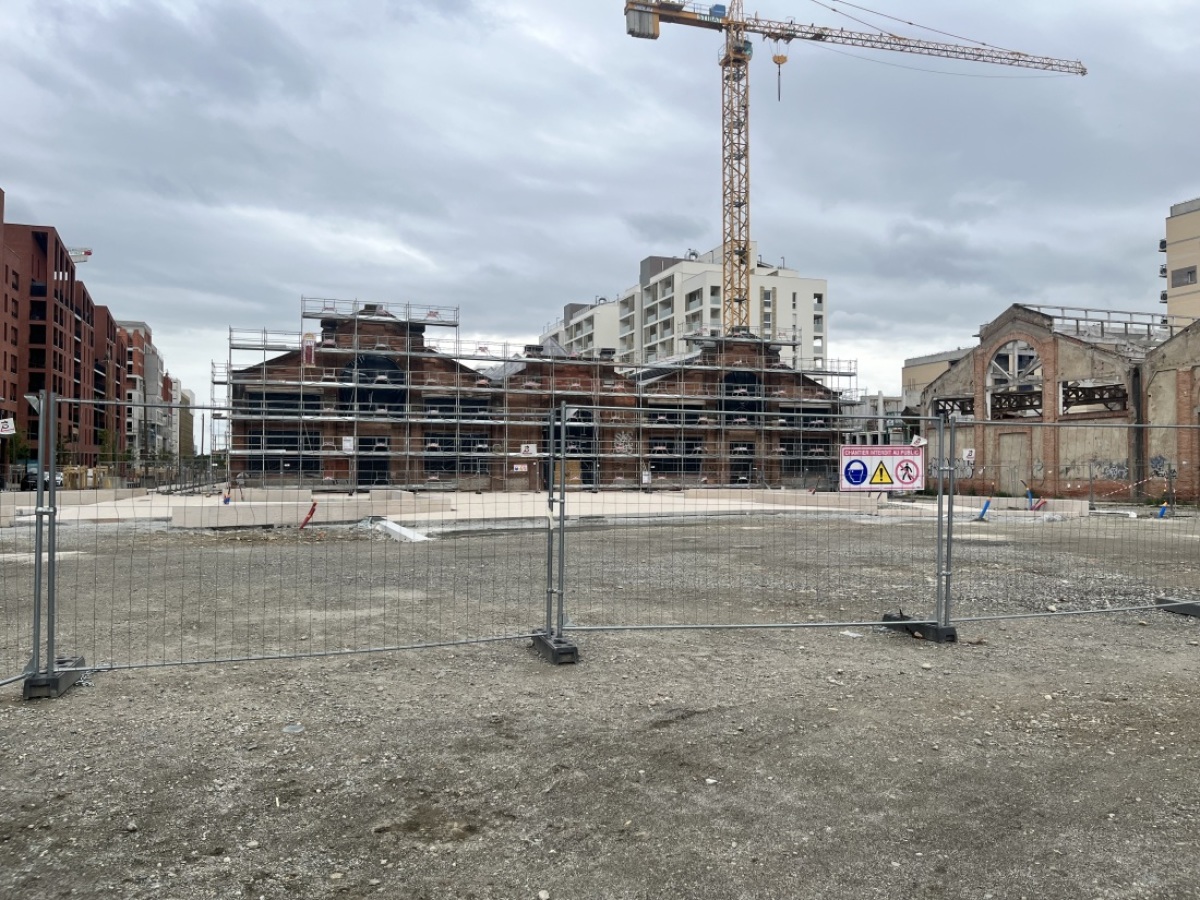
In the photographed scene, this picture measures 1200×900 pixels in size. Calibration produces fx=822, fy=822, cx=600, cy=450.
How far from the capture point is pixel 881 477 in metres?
7.51

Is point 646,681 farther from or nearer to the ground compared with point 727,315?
nearer to the ground

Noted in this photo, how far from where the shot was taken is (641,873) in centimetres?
333

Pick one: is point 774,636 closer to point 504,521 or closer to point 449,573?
point 449,573

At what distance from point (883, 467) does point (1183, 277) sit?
268 ft

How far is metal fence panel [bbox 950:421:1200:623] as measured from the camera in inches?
401

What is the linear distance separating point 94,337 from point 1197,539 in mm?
99635

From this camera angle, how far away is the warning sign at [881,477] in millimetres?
7469

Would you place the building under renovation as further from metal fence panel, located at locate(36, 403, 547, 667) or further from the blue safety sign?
the blue safety sign

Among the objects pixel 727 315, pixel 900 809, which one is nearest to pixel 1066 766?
pixel 900 809

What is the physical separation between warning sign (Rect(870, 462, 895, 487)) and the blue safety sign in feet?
0.33

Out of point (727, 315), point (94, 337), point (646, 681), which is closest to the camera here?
point (646, 681)

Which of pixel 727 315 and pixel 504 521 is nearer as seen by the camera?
pixel 504 521

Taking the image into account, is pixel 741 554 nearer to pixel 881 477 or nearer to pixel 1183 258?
pixel 881 477

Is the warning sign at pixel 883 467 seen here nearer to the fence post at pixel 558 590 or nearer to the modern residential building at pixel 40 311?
the fence post at pixel 558 590
